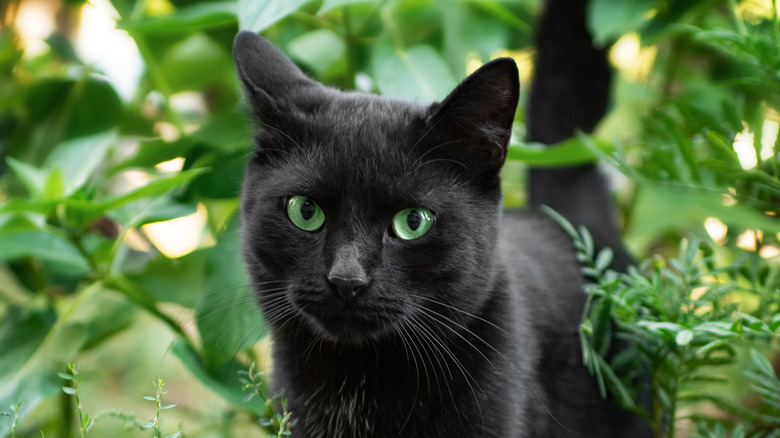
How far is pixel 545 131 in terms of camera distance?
1778 millimetres

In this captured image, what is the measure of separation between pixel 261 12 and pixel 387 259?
54 centimetres

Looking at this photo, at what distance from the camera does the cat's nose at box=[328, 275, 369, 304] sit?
1.01m

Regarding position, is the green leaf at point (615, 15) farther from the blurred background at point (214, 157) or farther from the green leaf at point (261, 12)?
the green leaf at point (261, 12)

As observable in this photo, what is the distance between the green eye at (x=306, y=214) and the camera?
113cm

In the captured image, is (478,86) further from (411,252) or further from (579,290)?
(579,290)

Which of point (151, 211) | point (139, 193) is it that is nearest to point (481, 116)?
point (139, 193)

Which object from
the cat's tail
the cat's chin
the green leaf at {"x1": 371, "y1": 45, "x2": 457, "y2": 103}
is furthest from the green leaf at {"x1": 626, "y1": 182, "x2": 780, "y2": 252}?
the cat's chin

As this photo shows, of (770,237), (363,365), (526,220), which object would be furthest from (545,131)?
(363,365)

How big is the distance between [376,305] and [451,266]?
0.51 feet

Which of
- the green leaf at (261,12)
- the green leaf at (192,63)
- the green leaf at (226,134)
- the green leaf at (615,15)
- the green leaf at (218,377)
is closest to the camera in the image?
the green leaf at (261,12)

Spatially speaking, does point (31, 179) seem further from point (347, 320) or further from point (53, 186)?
point (347, 320)

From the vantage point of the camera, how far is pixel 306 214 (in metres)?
1.13

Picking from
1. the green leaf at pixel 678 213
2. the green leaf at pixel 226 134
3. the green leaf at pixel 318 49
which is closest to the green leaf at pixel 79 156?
the green leaf at pixel 226 134

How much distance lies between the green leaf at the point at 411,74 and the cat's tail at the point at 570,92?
0.29m
